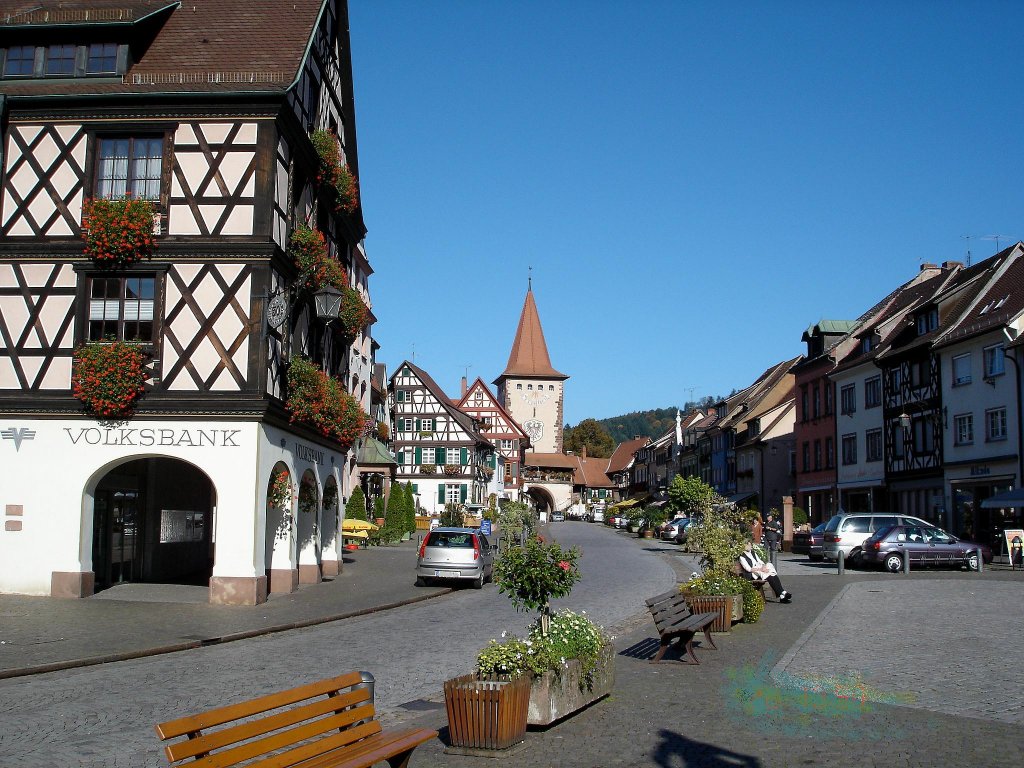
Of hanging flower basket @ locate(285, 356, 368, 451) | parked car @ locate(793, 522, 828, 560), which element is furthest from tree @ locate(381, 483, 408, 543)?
hanging flower basket @ locate(285, 356, 368, 451)

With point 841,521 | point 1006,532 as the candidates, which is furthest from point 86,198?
point 1006,532

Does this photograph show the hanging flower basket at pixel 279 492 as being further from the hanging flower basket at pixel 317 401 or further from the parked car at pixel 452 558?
the parked car at pixel 452 558

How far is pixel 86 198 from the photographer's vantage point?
23.3 m

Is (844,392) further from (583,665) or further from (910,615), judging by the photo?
(583,665)

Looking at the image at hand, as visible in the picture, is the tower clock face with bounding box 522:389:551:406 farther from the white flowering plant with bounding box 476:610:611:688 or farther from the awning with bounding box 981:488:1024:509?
the white flowering plant with bounding box 476:610:611:688

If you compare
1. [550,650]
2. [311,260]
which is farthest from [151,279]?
[550,650]

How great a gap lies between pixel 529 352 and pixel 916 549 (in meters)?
97.9

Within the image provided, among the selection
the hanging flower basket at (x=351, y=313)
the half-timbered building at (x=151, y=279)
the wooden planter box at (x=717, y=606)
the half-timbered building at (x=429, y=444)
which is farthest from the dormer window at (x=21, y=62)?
the half-timbered building at (x=429, y=444)

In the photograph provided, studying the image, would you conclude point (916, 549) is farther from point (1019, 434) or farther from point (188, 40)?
point (188, 40)

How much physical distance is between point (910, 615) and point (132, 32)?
67.4ft

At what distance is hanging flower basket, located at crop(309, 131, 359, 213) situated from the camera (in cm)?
2670

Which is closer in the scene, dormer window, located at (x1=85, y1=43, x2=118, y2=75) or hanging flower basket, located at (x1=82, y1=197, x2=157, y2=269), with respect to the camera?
hanging flower basket, located at (x1=82, y1=197, x2=157, y2=269)

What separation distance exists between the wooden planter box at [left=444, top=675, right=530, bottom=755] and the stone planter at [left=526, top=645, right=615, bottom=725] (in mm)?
687

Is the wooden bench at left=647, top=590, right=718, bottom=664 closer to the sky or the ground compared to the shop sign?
closer to the ground
